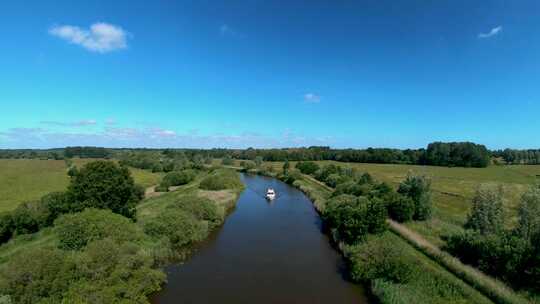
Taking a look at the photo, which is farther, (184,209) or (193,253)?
(184,209)

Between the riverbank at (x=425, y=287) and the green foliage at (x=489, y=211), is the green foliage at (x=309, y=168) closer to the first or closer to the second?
the green foliage at (x=489, y=211)

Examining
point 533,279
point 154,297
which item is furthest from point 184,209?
point 533,279

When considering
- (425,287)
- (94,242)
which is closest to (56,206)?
(94,242)

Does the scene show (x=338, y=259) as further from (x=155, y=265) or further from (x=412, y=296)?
(x=155, y=265)

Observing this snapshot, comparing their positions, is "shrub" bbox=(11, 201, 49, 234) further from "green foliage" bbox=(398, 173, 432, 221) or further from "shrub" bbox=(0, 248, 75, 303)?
"green foliage" bbox=(398, 173, 432, 221)

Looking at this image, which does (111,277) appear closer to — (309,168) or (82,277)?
(82,277)
